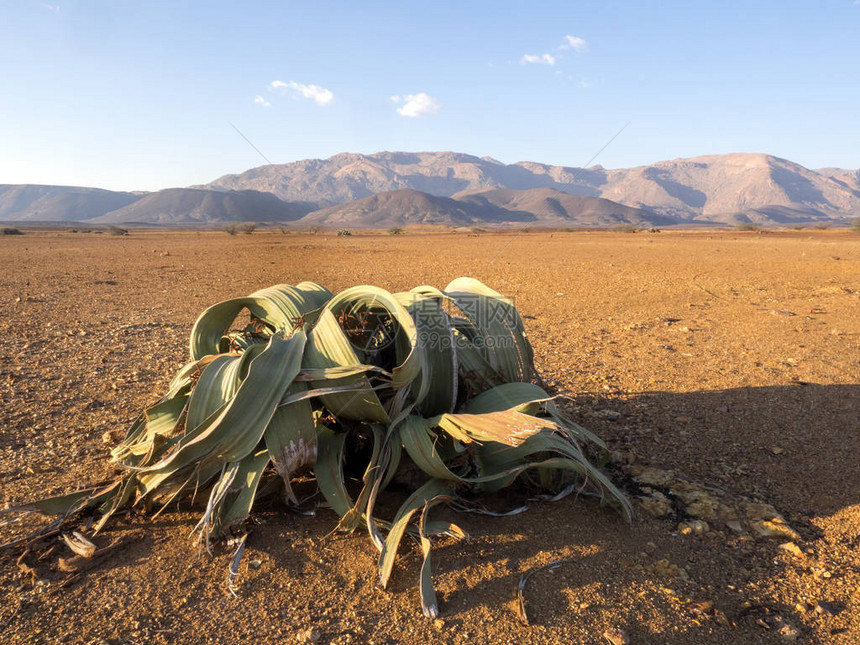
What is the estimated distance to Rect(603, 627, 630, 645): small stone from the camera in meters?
1.58

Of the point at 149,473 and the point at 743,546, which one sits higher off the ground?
the point at 149,473

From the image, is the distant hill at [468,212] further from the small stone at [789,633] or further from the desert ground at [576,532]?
the small stone at [789,633]

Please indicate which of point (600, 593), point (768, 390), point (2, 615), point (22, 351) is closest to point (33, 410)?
point (22, 351)

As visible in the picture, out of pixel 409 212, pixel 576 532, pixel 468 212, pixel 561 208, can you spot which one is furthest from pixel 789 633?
pixel 561 208

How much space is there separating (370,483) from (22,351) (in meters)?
4.01

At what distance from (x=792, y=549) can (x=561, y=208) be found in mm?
166966

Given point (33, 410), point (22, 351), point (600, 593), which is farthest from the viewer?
point (22, 351)

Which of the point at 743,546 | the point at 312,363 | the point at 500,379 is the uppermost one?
the point at 312,363

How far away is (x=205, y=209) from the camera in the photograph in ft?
526

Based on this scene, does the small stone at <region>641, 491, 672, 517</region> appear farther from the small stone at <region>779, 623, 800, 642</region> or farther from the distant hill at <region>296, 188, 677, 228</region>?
the distant hill at <region>296, 188, 677, 228</region>

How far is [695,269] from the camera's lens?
11.7 meters

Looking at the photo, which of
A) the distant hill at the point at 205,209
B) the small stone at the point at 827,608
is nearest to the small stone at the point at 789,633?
the small stone at the point at 827,608

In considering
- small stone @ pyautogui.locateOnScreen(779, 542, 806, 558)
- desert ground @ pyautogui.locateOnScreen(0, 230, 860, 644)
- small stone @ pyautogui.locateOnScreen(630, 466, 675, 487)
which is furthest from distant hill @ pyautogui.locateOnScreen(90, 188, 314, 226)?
small stone @ pyautogui.locateOnScreen(779, 542, 806, 558)

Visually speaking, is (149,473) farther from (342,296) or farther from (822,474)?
(822,474)
